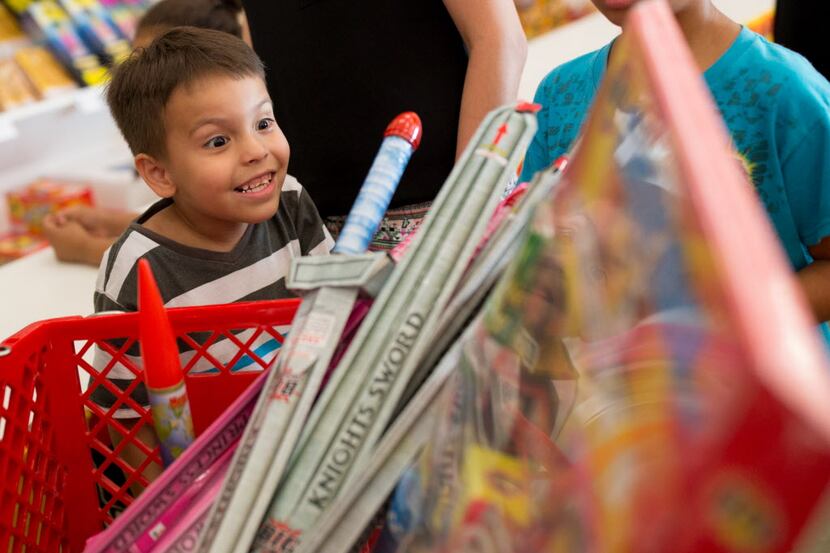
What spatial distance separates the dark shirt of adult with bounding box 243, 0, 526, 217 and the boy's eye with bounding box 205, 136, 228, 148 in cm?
25

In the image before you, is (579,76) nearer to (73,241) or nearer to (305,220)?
(305,220)

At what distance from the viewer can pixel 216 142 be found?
1029mm

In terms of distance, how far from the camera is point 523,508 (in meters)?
0.39

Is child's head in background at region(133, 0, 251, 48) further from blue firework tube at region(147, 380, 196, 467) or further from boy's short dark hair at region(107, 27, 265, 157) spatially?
blue firework tube at region(147, 380, 196, 467)

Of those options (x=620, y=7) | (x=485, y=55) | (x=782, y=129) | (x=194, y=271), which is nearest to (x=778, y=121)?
(x=782, y=129)

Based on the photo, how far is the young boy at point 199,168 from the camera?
1024 mm

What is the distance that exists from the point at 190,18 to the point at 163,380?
4.12ft

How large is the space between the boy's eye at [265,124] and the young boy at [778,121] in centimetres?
42

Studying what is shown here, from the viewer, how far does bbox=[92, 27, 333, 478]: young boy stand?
1.02 m

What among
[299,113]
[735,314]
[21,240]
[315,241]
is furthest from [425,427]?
[21,240]

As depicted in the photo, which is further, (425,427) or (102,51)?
(102,51)

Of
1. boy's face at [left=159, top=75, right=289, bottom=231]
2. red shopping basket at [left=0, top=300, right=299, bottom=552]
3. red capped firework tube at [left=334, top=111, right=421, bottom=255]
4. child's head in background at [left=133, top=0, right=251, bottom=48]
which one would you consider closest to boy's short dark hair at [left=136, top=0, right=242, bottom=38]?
child's head in background at [left=133, top=0, right=251, bottom=48]

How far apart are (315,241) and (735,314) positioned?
1.02 metres

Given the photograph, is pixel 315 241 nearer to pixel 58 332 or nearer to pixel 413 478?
pixel 58 332
